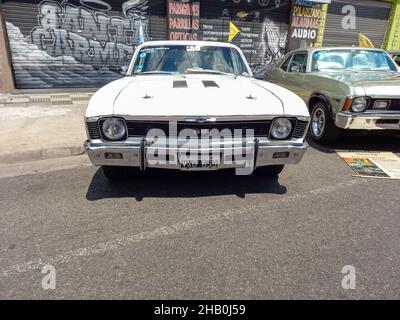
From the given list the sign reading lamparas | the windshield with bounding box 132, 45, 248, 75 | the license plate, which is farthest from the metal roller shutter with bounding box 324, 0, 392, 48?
the license plate

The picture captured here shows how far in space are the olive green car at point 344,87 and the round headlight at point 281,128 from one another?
1926mm

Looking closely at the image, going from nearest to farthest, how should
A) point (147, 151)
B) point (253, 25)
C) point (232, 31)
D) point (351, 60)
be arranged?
1. point (147, 151)
2. point (351, 60)
3. point (232, 31)
4. point (253, 25)

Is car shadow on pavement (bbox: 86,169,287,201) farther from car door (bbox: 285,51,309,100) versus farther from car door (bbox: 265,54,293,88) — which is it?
car door (bbox: 265,54,293,88)

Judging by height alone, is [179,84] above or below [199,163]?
above

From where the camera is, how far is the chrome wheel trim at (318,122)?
497cm

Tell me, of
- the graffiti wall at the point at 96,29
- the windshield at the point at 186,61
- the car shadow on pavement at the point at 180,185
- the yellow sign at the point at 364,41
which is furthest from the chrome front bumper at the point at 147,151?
the yellow sign at the point at 364,41

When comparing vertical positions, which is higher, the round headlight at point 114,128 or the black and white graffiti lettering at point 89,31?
the black and white graffiti lettering at point 89,31

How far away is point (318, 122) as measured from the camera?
516cm

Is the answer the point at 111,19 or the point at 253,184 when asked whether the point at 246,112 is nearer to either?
the point at 253,184

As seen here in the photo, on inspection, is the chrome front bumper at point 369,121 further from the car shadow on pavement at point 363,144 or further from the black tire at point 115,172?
the black tire at point 115,172

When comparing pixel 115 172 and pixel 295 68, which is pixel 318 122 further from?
pixel 115 172

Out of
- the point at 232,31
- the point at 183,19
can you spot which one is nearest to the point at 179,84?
the point at 183,19

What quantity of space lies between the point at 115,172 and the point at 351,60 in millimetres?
4877

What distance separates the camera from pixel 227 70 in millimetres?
4090
